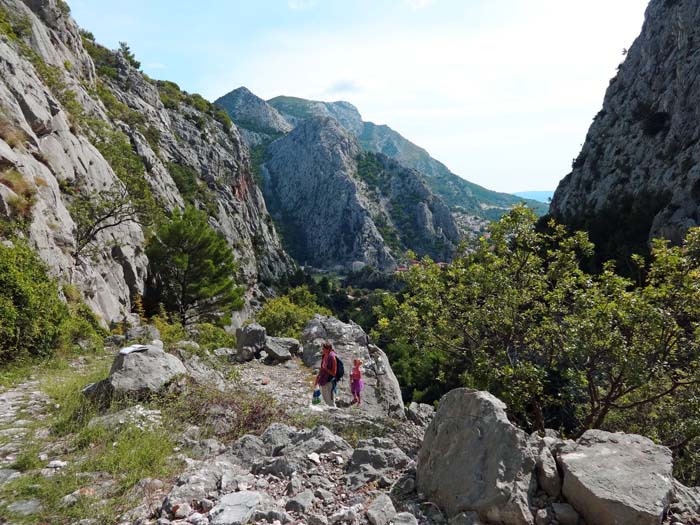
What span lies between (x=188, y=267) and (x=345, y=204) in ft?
399

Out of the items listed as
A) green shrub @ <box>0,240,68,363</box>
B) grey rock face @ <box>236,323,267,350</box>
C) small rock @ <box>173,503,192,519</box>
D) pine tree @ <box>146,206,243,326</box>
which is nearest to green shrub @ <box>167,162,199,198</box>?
pine tree @ <box>146,206,243,326</box>

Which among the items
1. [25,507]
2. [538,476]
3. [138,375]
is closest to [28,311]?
[138,375]

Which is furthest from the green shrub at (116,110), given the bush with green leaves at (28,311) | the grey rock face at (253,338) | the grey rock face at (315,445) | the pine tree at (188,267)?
the grey rock face at (315,445)

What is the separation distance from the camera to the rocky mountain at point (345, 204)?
14800 cm

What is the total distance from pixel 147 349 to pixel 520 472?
304 inches

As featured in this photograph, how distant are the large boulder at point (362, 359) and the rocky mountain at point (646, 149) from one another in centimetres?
3376

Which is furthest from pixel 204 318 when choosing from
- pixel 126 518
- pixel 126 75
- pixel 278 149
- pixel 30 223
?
pixel 278 149

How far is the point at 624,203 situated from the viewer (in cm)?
5300

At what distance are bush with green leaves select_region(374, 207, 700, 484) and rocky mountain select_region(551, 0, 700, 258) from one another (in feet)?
124

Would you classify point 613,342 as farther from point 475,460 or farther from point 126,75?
point 126,75

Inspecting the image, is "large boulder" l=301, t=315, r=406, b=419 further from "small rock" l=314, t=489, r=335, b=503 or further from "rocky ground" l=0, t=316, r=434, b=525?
"small rock" l=314, t=489, r=335, b=503

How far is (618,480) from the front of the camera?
452 centimetres

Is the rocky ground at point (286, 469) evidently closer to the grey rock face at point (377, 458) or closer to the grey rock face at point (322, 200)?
the grey rock face at point (377, 458)

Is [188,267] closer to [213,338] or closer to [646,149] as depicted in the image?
[213,338]
